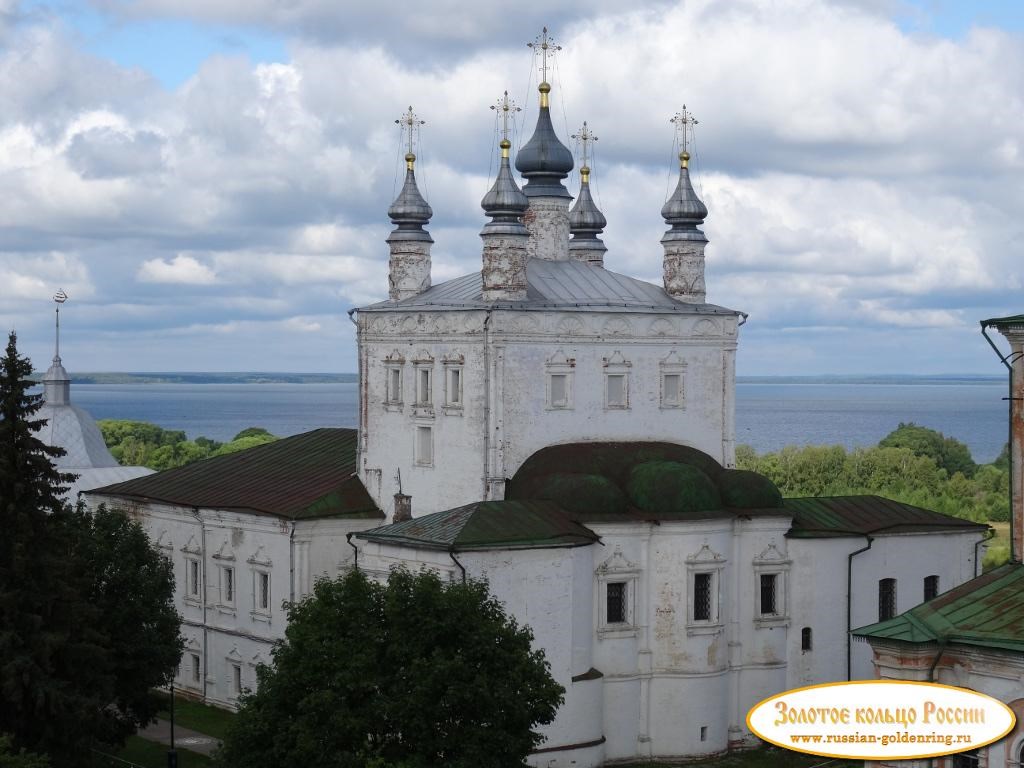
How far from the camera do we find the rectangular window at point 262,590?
38625 mm

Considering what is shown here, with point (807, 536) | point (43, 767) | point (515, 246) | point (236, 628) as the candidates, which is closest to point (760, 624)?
point (807, 536)

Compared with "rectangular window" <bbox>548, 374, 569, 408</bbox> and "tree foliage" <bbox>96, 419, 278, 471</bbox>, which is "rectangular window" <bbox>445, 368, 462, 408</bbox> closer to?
"rectangular window" <bbox>548, 374, 569, 408</bbox>

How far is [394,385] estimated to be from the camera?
38.0 meters

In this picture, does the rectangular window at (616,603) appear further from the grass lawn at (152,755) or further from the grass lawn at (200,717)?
the grass lawn at (200,717)

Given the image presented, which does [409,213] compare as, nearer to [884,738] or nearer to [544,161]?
[544,161]

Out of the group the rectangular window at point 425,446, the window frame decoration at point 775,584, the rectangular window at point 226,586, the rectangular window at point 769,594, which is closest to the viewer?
the window frame decoration at point 775,584

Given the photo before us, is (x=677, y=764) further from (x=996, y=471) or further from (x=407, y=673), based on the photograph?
(x=996, y=471)

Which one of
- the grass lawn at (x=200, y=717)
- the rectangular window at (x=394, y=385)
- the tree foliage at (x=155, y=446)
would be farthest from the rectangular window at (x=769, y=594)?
the tree foliage at (x=155, y=446)

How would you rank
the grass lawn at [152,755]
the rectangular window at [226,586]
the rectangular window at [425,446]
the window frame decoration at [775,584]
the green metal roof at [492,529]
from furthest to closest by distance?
the rectangular window at [226,586] → the rectangular window at [425,446] → the window frame decoration at [775,584] → the grass lawn at [152,755] → the green metal roof at [492,529]

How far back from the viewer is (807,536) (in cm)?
3538

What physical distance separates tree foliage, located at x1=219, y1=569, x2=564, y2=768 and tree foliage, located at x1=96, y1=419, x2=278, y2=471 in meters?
59.0

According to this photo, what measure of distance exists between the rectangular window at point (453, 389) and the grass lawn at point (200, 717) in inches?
342

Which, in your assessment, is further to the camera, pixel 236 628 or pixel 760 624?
pixel 236 628

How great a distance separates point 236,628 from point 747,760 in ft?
41.4
